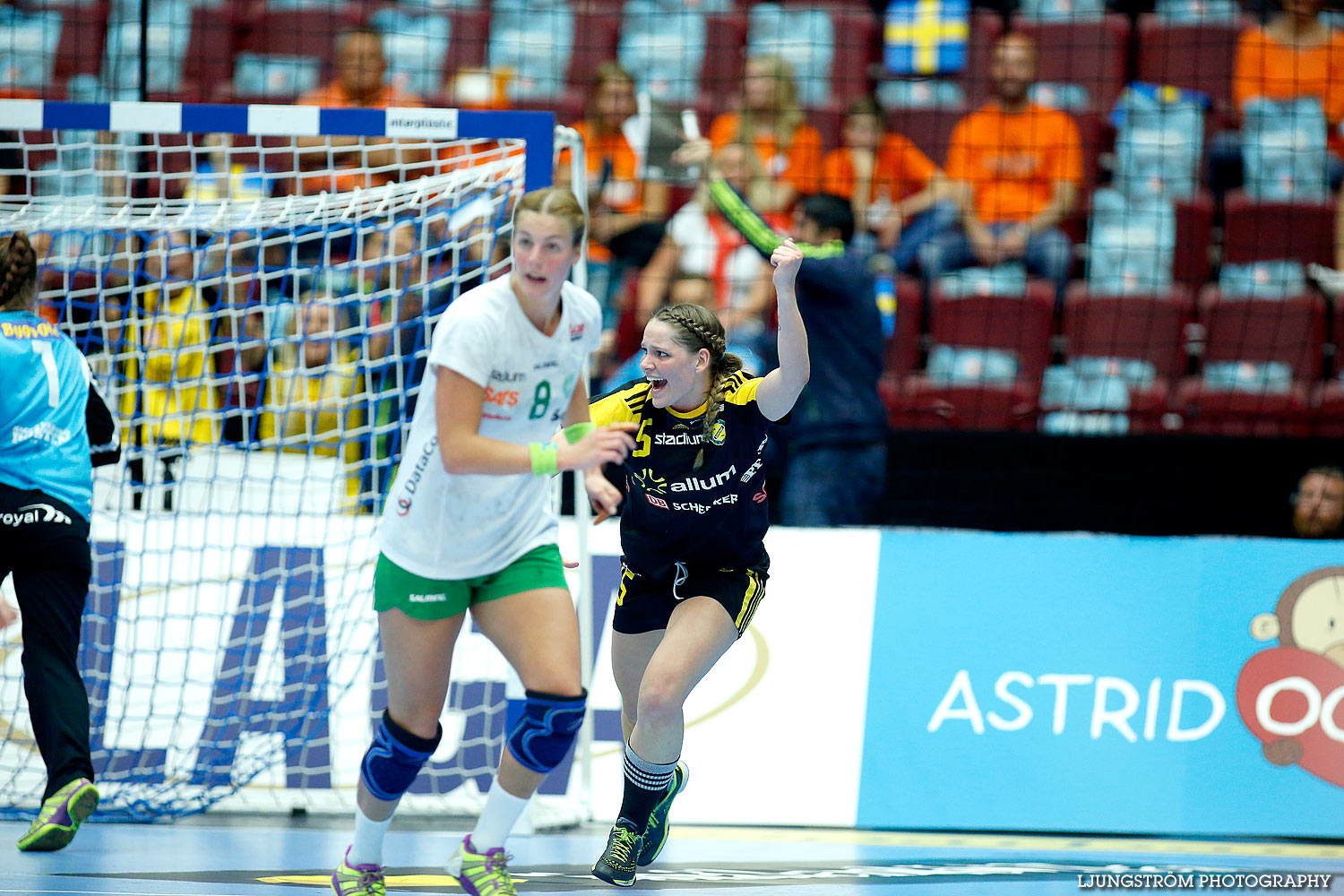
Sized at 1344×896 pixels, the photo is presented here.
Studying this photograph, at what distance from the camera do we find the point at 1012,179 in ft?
28.2

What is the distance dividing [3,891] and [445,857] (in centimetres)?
147

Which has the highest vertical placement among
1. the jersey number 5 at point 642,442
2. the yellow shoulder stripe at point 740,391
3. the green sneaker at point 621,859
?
the yellow shoulder stripe at point 740,391

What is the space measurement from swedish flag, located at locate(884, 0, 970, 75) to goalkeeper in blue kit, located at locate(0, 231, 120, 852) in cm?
627

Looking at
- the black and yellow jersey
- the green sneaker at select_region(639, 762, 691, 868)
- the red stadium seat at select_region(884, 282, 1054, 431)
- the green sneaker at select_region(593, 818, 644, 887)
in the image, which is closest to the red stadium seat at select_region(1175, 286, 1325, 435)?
the red stadium seat at select_region(884, 282, 1054, 431)

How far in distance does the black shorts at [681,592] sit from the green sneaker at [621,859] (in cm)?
65

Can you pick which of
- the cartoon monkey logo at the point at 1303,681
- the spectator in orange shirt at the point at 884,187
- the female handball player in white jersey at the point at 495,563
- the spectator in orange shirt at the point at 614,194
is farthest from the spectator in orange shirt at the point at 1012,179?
the female handball player in white jersey at the point at 495,563

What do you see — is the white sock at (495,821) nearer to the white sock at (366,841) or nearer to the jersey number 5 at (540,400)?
the white sock at (366,841)

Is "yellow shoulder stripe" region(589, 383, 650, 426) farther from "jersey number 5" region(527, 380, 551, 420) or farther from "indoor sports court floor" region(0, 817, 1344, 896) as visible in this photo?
"indoor sports court floor" region(0, 817, 1344, 896)

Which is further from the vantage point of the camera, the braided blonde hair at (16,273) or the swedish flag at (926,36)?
the swedish flag at (926,36)

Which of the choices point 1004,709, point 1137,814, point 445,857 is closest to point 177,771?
point 445,857

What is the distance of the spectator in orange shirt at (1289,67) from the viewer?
28.0 ft

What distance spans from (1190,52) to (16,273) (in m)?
7.53

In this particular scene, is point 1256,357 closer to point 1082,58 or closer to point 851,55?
point 1082,58

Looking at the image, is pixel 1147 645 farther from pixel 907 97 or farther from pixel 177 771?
pixel 907 97
